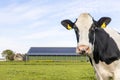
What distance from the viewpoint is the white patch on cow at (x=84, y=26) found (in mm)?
10758

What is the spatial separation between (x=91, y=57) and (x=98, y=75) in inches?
24.3

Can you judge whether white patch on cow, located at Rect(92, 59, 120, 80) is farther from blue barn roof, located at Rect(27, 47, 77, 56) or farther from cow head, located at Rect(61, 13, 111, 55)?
blue barn roof, located at Rect(27, 47, 77, 56)

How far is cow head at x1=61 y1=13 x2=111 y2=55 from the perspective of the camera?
34.7ft

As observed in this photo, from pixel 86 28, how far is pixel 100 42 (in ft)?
3.69

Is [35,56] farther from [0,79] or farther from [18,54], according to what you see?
[0,79]

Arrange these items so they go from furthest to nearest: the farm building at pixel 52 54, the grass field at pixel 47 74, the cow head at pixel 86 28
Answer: the farm building at pixel 52 54 → the grass field at pixel 47 74 → the cow head at pixel 86 28

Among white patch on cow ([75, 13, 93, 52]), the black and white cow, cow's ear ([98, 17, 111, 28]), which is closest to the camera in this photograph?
white patch on cow ([75, 13, 93, 52])

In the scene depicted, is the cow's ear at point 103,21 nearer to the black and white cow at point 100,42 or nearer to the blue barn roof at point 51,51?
the black and white cow at point 100,42

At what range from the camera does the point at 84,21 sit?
11273 mm

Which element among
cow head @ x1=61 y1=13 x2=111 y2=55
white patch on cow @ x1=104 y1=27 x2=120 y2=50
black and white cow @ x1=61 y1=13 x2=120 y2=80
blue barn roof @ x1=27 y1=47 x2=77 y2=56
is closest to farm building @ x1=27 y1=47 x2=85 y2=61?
blue barn roof @ x1=27 y1=47 x2=77 y2=56

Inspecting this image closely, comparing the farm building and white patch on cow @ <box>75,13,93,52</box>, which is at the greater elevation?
the farm building

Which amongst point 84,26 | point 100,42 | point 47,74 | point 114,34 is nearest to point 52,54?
point 47,74

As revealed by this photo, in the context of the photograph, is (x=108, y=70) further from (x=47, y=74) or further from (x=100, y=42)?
(x=47, y=74)

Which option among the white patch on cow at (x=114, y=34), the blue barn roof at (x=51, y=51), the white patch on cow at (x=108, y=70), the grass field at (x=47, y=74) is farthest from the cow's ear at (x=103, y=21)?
the blue barn roof at (x=51, y=51)
